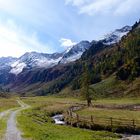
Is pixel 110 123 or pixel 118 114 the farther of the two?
pixel 118 114

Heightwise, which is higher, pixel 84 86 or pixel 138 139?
pixel 84 86

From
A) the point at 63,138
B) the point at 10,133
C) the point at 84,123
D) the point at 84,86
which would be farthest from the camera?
the point at 84,86

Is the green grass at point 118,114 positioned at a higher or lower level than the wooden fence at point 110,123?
higher

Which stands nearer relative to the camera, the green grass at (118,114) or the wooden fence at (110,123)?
the wooden fence at (110,123)

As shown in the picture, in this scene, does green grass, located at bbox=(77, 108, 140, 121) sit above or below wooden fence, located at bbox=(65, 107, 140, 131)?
above

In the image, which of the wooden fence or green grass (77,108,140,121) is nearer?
the wooden fence

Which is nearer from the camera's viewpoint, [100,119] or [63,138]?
[63,138]

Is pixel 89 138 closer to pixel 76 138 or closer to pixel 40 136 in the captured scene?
pixel 76 138

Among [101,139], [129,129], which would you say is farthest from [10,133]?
[129,129]

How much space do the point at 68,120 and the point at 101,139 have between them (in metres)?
33.9

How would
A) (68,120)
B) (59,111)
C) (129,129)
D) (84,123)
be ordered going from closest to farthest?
(129,129)
(84,123)
(68,120)
(59,111)

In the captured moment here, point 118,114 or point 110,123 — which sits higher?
point 118,114

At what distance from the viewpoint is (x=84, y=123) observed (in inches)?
2950

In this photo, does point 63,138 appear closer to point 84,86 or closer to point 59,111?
point 59,111
